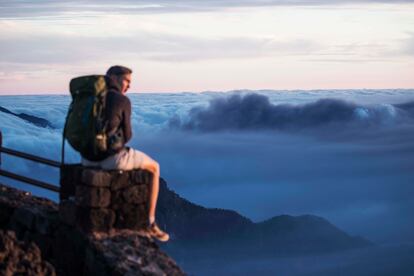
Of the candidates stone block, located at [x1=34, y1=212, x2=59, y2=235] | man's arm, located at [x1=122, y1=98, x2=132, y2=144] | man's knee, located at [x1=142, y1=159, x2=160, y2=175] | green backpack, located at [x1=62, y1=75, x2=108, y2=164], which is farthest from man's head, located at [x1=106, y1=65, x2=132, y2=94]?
stone block, located at [x1=34, y1=212, x2=59, y2=235]

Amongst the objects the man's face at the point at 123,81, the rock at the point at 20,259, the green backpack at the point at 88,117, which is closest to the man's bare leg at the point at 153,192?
the green backpack at the point at 88,117

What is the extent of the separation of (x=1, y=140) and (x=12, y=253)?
15.2 ft

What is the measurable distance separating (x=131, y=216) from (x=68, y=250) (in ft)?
3.52

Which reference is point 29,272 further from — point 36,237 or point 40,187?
point 40,187

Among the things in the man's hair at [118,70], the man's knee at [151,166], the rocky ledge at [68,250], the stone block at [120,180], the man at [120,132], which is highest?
the man's hair at [118,70]

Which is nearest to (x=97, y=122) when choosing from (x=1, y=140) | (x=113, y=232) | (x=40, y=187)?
(x=113, y=232)

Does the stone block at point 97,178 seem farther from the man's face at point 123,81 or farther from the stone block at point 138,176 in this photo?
the man's face at point 123,81

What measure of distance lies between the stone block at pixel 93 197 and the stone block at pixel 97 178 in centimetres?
7

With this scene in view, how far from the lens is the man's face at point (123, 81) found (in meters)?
14.3

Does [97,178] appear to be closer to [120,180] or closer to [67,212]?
[120,180]

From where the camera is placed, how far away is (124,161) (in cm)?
1441

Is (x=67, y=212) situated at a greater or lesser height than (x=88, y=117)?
lesser

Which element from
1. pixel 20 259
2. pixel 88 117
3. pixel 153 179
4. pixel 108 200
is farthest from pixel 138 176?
pixel 20 259

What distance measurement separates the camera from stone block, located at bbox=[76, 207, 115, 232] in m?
14.4
